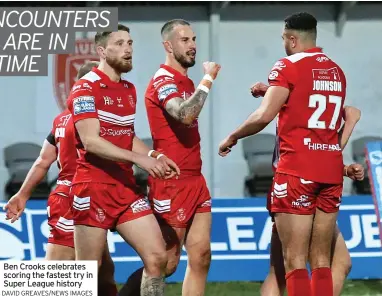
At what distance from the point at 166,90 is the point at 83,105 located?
78cm

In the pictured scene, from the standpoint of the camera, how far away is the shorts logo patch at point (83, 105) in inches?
293

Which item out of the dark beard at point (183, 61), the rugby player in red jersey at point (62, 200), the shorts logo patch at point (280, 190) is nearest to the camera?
the shorts logo patch at point (280, 190)

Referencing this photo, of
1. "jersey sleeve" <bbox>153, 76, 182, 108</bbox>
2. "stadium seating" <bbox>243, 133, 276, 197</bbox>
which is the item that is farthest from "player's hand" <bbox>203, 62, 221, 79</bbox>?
"stadium seating" <bbox>243, 133, 276, 197</bbox>

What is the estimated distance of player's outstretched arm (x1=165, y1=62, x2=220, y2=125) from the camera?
7621 millimetres

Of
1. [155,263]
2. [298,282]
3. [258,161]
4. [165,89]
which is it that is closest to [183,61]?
[165,89]

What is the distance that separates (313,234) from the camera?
765 cm

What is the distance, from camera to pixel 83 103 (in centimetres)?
745

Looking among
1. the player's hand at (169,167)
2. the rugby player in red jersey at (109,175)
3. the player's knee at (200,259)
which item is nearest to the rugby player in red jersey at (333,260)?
the player's knee at (200,259)

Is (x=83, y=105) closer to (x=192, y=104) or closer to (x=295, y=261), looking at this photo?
(x=192, y=104)

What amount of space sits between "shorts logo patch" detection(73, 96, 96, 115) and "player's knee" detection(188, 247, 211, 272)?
4.69 ft

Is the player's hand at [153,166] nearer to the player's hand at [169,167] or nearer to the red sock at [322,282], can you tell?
the player's hand at [169,167]

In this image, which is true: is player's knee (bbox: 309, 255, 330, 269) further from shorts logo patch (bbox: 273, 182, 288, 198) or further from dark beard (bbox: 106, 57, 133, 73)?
dark beard (bbox: 106, 57, 133, 73)

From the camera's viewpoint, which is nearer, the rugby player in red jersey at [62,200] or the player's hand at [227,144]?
the player's hand at [227,144]

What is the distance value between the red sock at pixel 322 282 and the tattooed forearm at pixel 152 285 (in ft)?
3.58
